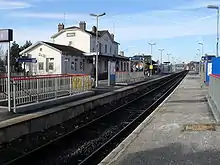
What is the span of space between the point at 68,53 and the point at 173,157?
45.0m

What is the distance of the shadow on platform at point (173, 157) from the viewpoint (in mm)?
7204

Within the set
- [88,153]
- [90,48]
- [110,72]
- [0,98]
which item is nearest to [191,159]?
[88,153]

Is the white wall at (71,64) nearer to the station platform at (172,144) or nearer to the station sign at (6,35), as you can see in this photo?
the station sign at (6,35)

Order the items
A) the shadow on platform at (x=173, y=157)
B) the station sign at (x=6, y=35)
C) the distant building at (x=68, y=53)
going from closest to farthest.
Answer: the shadow on platform at (x=173, y=157) → the station sign at (x=6, y=35) → the distant building at (x=68, y=53)

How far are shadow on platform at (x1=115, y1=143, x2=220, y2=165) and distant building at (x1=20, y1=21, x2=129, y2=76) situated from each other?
42.6 metres

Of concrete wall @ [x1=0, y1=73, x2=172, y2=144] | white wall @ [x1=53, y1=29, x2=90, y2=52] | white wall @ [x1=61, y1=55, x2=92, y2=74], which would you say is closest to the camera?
concrete wall @ [x1=0, y1=73, x2=172, y2=144]

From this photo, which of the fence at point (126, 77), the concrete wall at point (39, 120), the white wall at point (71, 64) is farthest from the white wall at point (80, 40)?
the concrete wall at point (39, 120)

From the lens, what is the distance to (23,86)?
15922 mm

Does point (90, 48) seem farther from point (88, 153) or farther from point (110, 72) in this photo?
point (88, 153)

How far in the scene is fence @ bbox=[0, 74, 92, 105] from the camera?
1533 centimetres

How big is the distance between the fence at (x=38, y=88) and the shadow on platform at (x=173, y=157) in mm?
7715

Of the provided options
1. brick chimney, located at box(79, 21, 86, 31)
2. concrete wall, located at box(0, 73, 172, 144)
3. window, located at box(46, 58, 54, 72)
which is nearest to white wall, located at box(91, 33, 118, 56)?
brick chimney, located at box(79, 21, 86, 31)

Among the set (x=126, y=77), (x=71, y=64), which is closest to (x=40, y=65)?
(x=71, y=64)

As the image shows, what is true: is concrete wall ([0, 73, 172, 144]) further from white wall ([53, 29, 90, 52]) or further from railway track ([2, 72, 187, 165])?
white wall ([53, 29, 90, 52])
